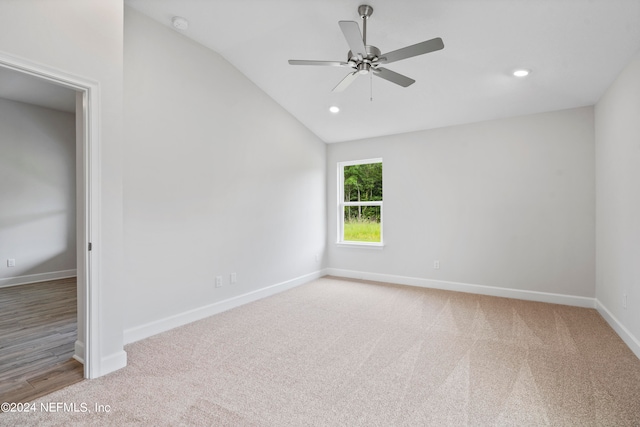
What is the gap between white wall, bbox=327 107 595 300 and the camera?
12.8ft

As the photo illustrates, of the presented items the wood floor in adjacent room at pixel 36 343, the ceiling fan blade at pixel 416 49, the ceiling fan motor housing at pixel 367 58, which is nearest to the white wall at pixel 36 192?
the wood floor in adjacent room at pixel 36 343

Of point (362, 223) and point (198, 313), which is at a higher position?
point (362, 223)

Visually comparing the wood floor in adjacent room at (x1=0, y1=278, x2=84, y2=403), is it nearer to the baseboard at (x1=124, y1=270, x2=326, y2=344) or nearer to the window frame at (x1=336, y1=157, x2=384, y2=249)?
the baseboard at (x1=124, y1=270, x2=326, y2=344)

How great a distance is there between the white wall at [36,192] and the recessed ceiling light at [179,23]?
3687mm

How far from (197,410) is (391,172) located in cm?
417

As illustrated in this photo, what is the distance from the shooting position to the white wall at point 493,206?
390cm

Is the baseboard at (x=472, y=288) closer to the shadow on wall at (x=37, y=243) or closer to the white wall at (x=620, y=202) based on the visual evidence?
the white wall at (x=620, y=202)

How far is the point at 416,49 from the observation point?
228cm

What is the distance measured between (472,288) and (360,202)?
2159mm

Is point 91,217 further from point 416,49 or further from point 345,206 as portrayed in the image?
point 345,206

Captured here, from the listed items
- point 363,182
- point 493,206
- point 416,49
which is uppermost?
point 416,49

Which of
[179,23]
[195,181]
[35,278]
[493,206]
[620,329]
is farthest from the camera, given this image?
[35,278]

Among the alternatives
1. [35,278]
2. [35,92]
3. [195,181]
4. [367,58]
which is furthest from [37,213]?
[367,58]

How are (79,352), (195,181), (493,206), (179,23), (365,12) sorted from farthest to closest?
(493,206) < (195,181) < (179,23) < (365,12) < (79,352)
